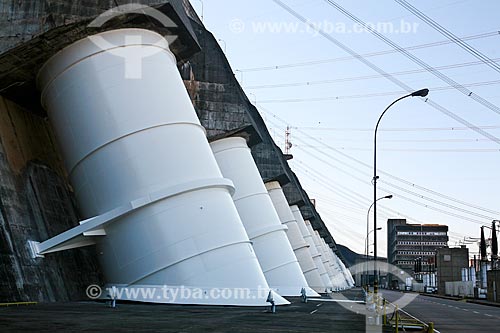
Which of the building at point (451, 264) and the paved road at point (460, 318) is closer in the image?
the paved road at point (460, 318)

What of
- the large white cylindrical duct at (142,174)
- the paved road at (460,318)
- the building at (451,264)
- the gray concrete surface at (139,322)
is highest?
the large white cylindrical duct at (142,174)

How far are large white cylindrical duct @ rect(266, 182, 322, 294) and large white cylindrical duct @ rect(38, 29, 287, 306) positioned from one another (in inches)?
1340

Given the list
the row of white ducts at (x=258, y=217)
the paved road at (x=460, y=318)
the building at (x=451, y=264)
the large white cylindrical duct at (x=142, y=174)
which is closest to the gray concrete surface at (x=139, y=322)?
the large white cylindrical duct at (x=142, y=174)

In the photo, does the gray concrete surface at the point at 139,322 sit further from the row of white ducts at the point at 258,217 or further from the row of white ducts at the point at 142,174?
the row of white ducts at the point at 258,217

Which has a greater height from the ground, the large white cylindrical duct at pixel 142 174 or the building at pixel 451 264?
the large white cylindrical duct at pixel 142 174

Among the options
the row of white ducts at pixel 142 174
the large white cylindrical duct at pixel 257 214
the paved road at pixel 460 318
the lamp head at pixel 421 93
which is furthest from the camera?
→ the large white cylindrical duct at pixel 257 214

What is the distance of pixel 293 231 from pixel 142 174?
4210 cm

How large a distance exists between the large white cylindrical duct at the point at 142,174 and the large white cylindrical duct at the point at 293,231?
34.0 meters

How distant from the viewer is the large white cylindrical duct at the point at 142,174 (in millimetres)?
24359

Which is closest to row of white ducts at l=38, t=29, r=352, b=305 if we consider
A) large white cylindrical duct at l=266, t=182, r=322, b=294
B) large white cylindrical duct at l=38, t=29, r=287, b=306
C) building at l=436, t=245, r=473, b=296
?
large white cylindrical duct at l=38, t=29, r=287, b=306

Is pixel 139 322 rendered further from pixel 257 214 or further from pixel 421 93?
pixel 257 214

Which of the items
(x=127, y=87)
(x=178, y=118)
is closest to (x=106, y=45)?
(x=127, y=87)

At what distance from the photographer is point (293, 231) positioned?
65.4m

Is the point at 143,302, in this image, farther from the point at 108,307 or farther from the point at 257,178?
the point at 257,178
